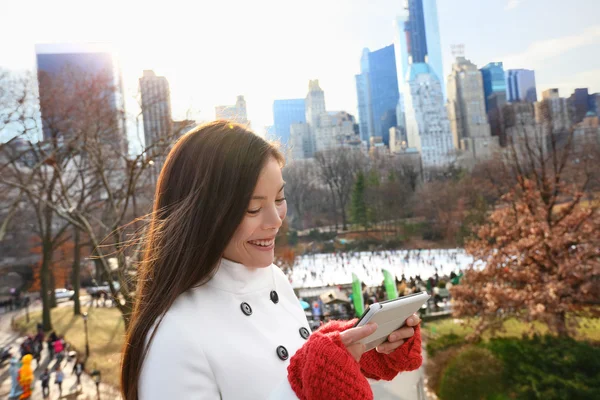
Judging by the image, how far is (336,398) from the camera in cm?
100

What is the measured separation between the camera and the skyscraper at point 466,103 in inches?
2133

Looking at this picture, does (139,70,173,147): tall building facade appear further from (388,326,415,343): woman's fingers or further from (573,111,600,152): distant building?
(573,111,600,152): distant building

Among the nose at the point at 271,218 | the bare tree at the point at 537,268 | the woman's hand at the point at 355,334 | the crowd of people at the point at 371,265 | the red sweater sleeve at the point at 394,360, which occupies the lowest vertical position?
the crowd of people at the point at 371,265

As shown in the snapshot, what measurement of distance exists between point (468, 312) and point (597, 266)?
8.03 ft

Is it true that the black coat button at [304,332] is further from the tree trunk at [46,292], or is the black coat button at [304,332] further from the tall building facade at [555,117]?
the tree trunk at [46,292]

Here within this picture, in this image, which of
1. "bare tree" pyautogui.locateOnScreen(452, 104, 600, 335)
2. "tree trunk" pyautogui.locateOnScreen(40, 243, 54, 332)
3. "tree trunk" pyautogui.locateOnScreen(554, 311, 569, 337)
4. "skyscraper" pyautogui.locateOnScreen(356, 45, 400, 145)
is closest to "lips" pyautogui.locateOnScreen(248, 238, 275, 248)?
"bare tree" pyautogui.locateOnScreen(452, 104, 600, 335)

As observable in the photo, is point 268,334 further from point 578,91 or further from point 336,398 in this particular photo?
point 578,91

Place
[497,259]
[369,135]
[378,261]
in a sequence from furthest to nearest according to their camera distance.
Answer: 1. [369,135]
2. [378,261]
3. [497,259]

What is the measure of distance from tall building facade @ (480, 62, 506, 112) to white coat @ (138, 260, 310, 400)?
201 feet

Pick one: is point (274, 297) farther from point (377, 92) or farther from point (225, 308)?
point (377, 92)

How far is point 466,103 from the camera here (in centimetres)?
5738

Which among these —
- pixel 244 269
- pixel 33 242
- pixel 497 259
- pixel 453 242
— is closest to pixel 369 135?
pixel 453 242

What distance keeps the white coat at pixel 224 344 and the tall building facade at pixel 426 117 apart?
53.2m

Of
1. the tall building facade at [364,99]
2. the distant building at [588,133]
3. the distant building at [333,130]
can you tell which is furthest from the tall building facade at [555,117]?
the tall building facade at [364,99]
